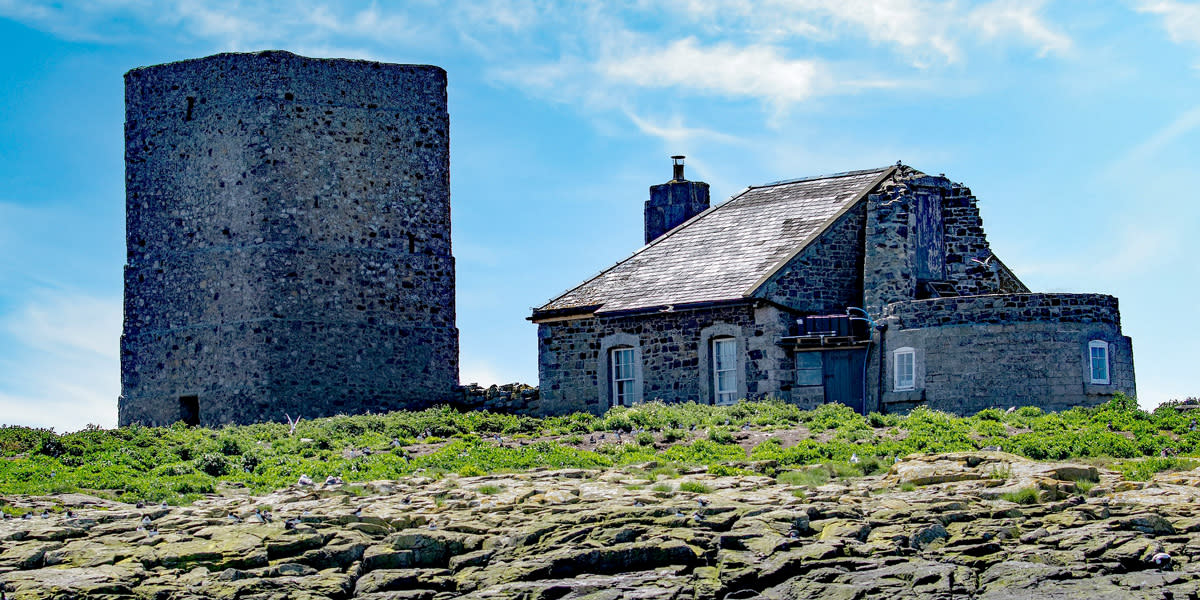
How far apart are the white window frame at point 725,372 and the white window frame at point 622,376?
2030 millimetres

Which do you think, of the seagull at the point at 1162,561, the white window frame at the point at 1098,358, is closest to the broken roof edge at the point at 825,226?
the white window frame at the point at 1098,358

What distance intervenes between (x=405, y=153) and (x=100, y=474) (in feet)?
50.7

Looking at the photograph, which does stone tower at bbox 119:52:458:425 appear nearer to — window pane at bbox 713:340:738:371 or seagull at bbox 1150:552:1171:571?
window pane at bbox 713:340:738:371

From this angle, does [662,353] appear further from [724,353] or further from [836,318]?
[836,318]

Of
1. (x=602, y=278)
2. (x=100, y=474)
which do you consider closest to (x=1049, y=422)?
(x=602, y=278)

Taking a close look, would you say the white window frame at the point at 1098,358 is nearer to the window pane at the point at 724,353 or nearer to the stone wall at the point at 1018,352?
the stone wall at the point at 1018,352

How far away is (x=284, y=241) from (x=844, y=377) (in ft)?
44.8

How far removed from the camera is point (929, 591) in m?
22.8

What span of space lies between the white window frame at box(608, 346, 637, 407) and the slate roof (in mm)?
1030

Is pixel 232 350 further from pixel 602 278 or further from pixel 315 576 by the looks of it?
pixel 315 576

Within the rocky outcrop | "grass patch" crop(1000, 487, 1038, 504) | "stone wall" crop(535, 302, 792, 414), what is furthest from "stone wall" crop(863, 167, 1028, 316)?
"grass patch" crop(1000, 487, 1038, 504)

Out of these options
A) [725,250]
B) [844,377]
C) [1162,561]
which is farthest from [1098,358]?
[1162,561]

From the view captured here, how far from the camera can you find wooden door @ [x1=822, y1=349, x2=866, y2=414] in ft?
128

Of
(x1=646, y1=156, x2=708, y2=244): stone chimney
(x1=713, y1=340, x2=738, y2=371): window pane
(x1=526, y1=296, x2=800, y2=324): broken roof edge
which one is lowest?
(x1=713, y1=340, x2=738, y2=371): window pane
